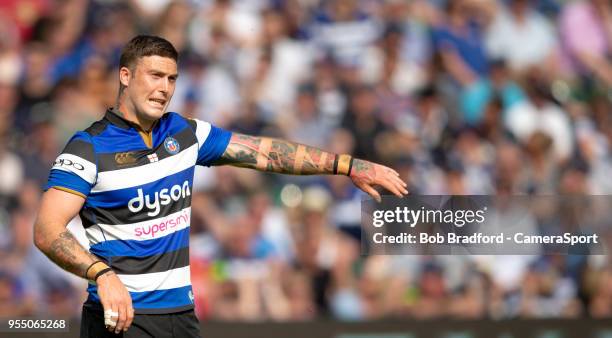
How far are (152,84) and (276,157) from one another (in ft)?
3.02

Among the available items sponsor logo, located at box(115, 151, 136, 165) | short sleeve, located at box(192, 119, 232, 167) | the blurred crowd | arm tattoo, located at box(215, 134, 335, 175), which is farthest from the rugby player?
the blurred crowd

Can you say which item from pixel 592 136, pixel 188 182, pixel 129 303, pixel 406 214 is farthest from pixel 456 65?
pixel 129 303

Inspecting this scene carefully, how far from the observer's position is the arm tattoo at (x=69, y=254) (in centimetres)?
473

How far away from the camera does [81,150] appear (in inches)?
198

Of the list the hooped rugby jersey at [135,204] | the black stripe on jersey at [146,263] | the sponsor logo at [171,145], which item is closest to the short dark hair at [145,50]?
the hooped rugby jersey at [135,204]

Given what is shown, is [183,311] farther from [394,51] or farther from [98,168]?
[394,51]

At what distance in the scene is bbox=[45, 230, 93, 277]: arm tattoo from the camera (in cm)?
473

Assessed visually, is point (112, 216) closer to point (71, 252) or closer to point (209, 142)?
point (71, 252)

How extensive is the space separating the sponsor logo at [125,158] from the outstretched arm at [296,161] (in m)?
0.67

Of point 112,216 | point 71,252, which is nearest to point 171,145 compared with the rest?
Answer: point 112,216

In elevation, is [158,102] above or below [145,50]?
below

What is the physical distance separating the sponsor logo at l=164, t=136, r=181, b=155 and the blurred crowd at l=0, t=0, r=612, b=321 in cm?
470

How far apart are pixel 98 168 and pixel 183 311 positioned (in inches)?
35.6

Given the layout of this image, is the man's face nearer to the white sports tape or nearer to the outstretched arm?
the outstretched arm
